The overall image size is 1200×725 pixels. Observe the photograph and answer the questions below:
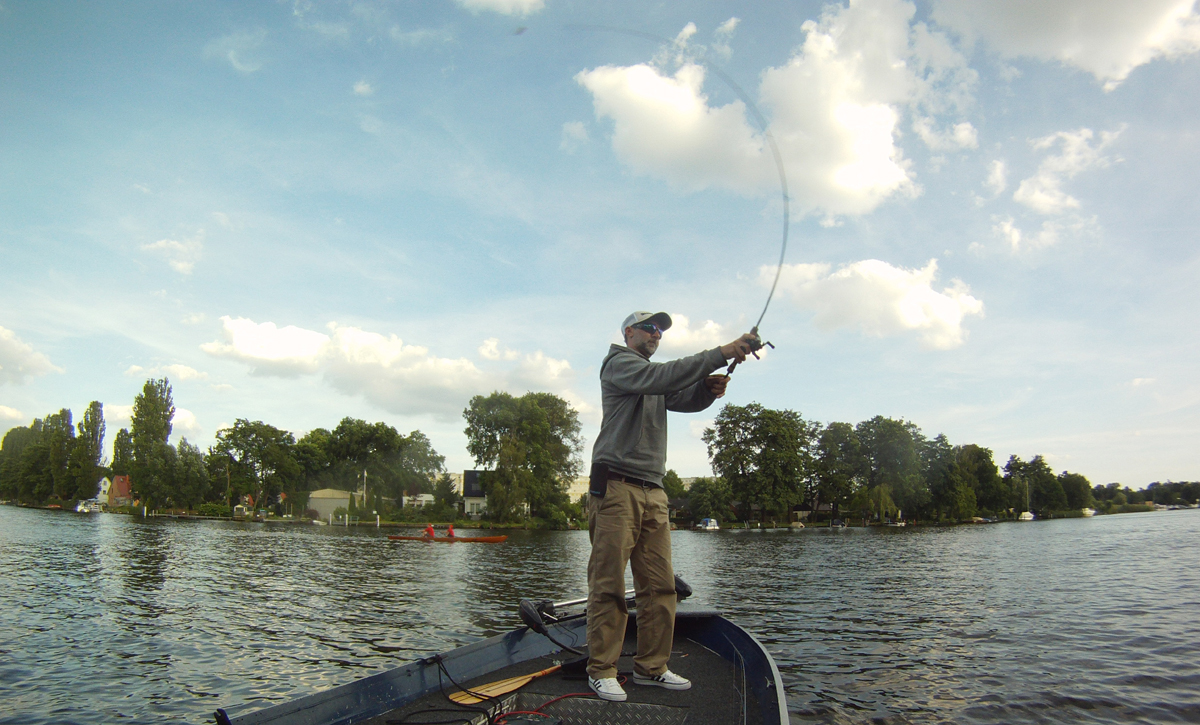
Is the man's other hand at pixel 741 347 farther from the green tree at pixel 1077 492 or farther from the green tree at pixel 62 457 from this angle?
the green tree at pixel 1077 492

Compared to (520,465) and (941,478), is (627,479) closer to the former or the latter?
(520,465)

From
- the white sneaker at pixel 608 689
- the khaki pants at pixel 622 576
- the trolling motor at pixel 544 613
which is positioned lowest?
the white sneaker at pixel 608 689

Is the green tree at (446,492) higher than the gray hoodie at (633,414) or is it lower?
lower

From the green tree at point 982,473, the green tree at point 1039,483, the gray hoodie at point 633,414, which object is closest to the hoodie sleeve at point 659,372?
the gray hoodie at point 633,414

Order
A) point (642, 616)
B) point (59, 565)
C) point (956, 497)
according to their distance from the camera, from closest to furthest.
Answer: point (642, 616) → point (59, 565) → point (956, 497)

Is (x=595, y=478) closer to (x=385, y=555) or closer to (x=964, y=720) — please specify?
(x=964, y=720)

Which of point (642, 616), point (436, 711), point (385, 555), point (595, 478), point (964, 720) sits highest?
point (595, 478)

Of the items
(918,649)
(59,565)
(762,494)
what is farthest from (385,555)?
(762,494)

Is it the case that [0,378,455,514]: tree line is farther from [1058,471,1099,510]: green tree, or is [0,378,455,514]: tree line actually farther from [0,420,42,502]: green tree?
[1058,471,1099,510]: green tree

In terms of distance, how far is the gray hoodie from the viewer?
369 cm

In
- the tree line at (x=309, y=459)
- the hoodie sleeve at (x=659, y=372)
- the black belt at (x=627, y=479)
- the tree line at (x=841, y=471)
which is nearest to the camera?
the hoodie sleeve at (x=659, y=372)

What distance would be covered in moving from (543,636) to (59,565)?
18.9 m

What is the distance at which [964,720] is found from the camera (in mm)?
5730

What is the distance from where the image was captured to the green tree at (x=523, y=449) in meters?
51.9
